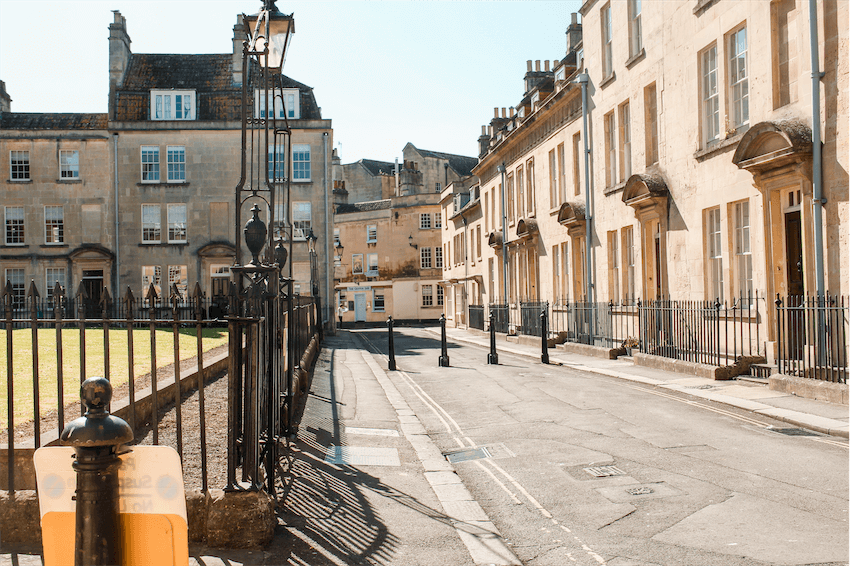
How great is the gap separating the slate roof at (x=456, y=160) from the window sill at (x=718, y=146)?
170 ft

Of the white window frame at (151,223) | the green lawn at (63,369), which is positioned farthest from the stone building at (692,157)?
the white window frame at (151,223)

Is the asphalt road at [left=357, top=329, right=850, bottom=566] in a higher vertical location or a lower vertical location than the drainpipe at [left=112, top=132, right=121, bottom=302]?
lower

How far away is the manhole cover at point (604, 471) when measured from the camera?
6371mm

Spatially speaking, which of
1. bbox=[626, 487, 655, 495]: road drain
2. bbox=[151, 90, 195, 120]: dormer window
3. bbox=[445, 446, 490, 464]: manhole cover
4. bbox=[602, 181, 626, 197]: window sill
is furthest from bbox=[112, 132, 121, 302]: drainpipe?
bbox=[626, 487, 655, 495]: road drain

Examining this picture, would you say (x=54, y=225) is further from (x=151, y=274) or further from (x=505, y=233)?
(x=505, y=233)

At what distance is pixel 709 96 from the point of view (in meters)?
15.7

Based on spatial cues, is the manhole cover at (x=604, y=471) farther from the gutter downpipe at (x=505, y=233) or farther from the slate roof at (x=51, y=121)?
the slate roof at (x=51, y=121)

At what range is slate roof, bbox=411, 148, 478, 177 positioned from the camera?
67731mm

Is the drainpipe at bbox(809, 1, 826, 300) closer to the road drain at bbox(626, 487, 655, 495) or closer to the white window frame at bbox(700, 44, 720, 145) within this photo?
the white window frame at bbox(700, 44, 720, 145)

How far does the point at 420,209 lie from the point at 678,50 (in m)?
42.0

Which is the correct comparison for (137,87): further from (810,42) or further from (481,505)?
Result: (481,505)

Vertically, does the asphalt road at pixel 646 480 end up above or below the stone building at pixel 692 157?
below

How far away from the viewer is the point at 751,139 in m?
13.0

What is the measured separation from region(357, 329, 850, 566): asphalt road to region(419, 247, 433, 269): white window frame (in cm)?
4792
